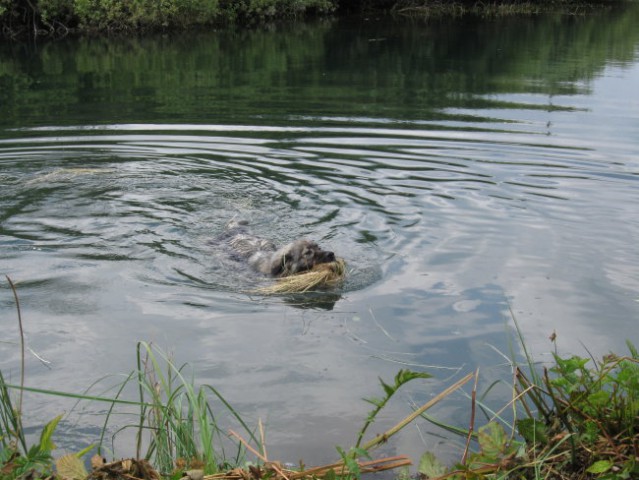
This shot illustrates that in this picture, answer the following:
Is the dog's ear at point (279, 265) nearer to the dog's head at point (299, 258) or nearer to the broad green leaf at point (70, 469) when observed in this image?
the dog's head at point (299, 258)

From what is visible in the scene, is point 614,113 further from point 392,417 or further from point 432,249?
point 392,417

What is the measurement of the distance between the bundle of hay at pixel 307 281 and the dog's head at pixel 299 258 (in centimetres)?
7

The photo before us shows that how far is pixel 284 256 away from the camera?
24.4 feet

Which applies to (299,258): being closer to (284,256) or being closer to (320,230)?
(284,256)

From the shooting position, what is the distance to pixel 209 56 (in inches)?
963

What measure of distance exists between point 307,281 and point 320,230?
1833mm

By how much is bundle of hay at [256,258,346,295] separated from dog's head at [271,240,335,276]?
68 mm

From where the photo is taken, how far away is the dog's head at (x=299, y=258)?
7.41m

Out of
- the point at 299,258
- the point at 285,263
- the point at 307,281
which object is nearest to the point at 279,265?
the point at 285,263

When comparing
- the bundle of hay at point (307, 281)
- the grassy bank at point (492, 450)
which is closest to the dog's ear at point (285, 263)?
the bundle of hay at point (307, 281)

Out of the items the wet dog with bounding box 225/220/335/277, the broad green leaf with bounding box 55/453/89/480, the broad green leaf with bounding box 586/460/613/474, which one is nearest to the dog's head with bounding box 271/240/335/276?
the wet dog with bounding box 225/220/335/277

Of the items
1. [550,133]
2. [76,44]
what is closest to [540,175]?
[550,133]

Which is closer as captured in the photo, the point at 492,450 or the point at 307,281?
the point at 492,450

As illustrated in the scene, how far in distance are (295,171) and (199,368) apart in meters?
5.68
